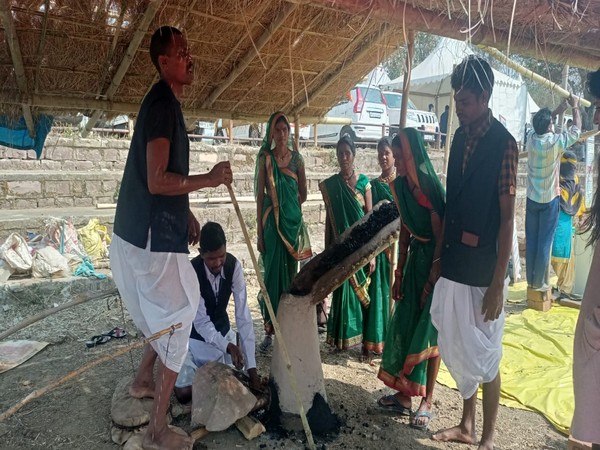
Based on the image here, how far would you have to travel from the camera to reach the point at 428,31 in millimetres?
2768

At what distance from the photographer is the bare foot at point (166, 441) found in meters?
2.45

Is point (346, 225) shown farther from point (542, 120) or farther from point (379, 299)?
point (542, 120)

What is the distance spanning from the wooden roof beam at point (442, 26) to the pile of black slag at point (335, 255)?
4.18 feet

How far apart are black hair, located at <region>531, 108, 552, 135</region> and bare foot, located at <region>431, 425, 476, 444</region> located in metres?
4.13

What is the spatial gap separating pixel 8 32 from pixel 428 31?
8.72 ft

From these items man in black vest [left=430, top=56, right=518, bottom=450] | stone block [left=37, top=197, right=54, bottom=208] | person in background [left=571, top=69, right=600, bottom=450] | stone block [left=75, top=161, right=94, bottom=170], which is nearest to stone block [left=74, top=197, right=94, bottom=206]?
stone block [left=37, top=197, right=54, bottom=208]

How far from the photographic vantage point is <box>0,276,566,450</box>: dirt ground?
2744 mm

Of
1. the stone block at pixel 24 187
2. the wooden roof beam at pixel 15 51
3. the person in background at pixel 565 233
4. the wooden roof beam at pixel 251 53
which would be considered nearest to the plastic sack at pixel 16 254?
the wooden roof beam at pixel 15 51

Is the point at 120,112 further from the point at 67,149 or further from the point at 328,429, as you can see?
the point at 67,149

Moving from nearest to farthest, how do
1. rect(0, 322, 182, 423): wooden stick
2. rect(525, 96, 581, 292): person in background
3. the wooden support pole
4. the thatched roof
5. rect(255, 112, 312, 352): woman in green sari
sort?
rect(0, 322, 182, 423): wooden stick < the thatched roof < the wooden support pole < rect(255, 112, 312, 352): woman in green sari < rect(525, 96, 581, 292): person in background

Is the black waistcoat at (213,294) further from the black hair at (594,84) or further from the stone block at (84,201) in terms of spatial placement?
the stone block at (84,201)

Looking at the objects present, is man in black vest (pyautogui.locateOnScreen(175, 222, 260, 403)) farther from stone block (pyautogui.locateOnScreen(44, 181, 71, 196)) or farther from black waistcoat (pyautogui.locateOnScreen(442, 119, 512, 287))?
stone block (pyautogui.locateOnScreen(44, 181, 71, 196))

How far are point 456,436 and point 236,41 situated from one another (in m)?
3.30

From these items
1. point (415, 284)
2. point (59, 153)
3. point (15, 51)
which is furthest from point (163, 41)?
point (59, 153)
